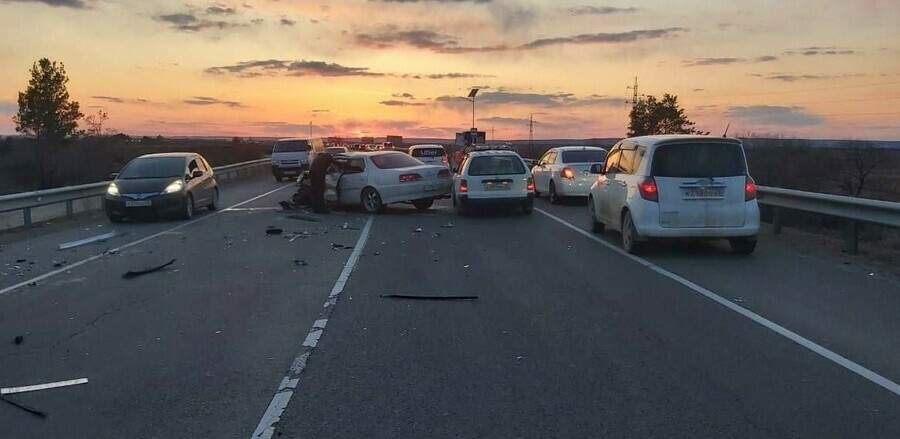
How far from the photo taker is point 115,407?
5207mm

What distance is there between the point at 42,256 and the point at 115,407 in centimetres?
896

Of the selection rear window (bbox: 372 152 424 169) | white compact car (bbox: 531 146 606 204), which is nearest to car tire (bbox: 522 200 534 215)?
white compact car (bbox: 531 146 606 204)

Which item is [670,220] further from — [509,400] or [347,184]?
[347,184]

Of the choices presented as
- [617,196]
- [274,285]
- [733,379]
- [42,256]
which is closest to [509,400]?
Result: [733,379]

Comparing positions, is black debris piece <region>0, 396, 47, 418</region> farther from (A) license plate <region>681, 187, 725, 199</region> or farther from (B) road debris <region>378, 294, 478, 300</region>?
(A) license plate <region>681, 187, 725, 199</region>

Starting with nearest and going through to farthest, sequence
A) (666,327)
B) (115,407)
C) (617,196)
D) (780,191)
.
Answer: (115,407), (666,327), (617,196), (780,191)

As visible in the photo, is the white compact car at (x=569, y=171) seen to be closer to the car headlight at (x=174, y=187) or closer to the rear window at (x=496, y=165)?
the rear window at (x=496, y=165)

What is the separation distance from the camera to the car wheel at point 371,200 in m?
19.8

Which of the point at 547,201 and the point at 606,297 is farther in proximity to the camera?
the point at 547,201

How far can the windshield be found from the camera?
1895cm

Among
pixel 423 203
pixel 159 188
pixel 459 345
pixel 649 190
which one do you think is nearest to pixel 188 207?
pixel 159 188

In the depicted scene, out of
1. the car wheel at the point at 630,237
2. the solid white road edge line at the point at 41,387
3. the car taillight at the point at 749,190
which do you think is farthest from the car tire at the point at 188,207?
the solid white road edge line at the point at 41,387

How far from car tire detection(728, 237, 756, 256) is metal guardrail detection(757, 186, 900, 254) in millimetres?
1611

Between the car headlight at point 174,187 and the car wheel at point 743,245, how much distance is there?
12.6 m
